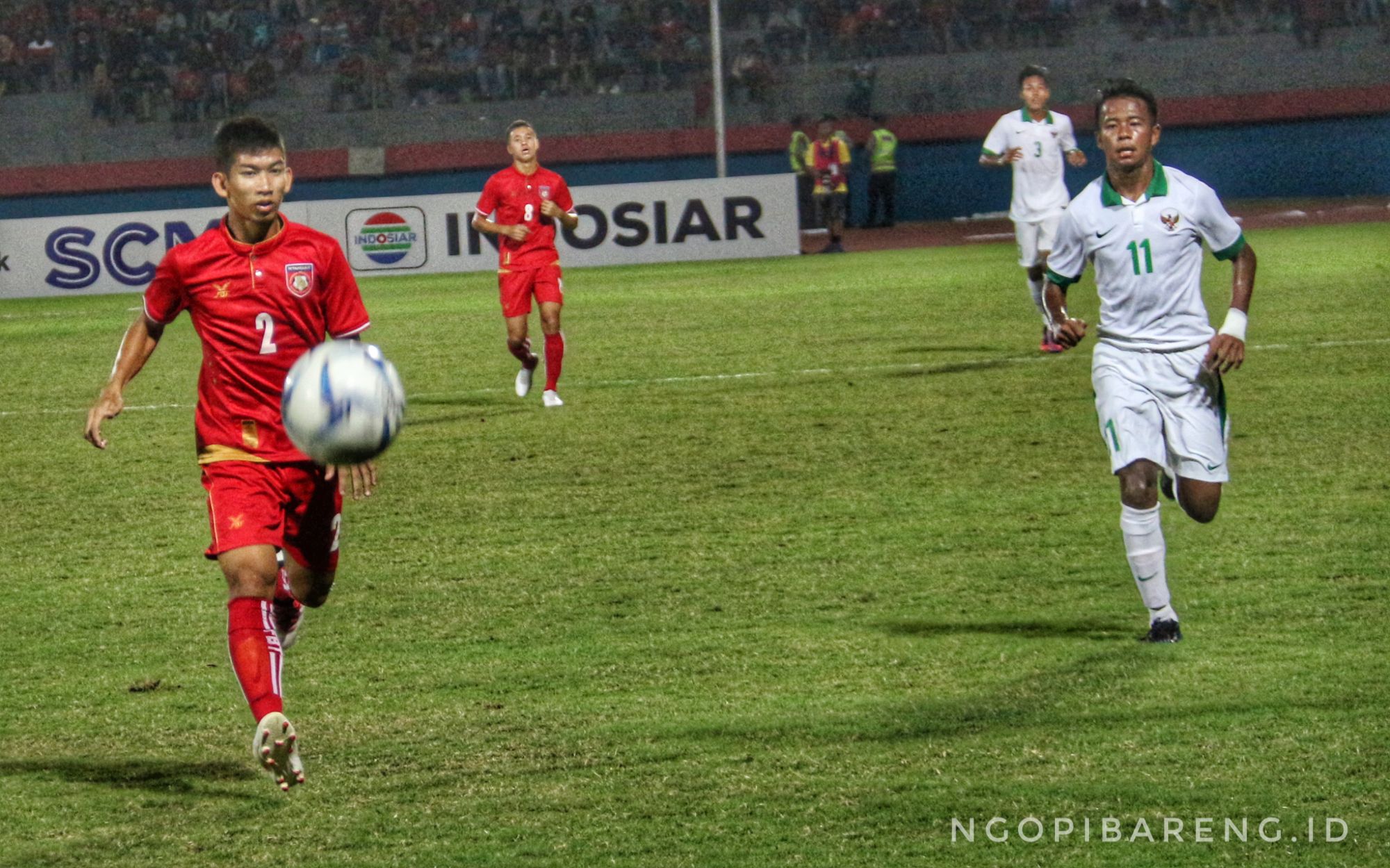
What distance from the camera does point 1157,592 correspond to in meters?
6.36

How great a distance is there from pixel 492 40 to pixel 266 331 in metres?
34.8

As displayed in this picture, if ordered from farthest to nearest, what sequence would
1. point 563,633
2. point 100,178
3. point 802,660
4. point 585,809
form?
point 100,178
point 563,633
point 802,660
point 585,809

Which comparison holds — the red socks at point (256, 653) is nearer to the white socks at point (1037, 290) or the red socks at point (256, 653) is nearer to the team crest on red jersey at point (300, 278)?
the team crest on red jersey at point (300, 278)

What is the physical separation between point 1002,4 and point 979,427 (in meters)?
27.8

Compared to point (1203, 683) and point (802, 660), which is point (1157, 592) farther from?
point (802, 660)

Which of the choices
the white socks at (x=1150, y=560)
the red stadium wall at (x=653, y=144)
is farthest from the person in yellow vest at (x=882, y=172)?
the white socks at (x=1150, y=560)

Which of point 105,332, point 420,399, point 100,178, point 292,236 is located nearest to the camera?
point 292,236

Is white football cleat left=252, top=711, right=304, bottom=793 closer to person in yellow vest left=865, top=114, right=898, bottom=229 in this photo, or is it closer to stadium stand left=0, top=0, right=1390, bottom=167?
person in yellow vest left=865, top=114, right=898, bottom=229

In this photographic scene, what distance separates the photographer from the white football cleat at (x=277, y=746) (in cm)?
462

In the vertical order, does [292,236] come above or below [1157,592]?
above

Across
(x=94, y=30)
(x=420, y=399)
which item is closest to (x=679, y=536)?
(x=420, y=399)

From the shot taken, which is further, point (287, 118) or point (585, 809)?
point (287, 118)

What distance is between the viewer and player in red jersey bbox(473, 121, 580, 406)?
13.5m

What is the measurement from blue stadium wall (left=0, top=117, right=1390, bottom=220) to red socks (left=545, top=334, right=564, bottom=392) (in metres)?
22.3
